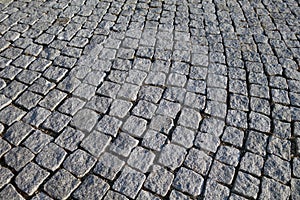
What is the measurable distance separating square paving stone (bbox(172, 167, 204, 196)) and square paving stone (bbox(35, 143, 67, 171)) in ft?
3.96

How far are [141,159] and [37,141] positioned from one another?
1163mm

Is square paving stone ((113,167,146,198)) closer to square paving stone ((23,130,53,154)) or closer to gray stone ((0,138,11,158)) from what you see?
square paving stone ((23,130,53,154))

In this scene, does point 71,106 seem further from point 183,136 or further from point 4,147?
point 183,136

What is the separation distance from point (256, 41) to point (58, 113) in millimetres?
3291

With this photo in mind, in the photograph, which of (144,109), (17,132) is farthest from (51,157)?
(144,109)

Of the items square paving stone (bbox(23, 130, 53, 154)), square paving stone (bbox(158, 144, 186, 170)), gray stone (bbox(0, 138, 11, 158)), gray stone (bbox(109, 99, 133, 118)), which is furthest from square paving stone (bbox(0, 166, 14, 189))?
square paving stone (bbox(158, 144, 186, 170))

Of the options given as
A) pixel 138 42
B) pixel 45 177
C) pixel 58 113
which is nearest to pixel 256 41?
pixel 138 42

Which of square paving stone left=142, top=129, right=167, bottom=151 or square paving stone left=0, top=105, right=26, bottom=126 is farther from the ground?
square paving stone left=0, top=105, right=26, bottom=126

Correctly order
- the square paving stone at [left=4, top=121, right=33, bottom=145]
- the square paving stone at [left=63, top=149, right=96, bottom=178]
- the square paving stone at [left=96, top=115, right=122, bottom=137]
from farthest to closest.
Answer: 1. the square paving stone at [left=96, top=115, right=122, bottom=137]
2. the square paving stone at [left=4, top=121, right=33, bottom=145]
3. the square paving stone at [left=63, top=149, right=96, bottom=178]

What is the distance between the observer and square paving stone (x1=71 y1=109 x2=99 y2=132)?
3.21m

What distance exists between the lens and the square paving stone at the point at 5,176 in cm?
270

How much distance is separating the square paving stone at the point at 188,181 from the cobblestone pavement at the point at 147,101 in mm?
10

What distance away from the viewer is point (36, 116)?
10.8ft

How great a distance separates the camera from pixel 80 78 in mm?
3797
